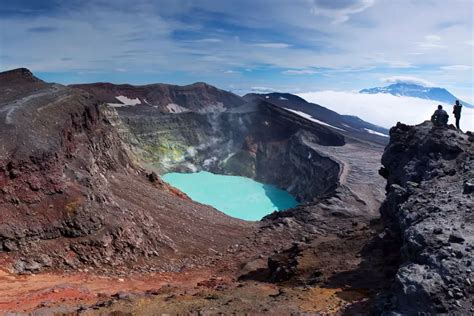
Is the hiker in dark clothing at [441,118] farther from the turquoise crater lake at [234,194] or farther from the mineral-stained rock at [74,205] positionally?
the turquoise crater lake at [234,194]

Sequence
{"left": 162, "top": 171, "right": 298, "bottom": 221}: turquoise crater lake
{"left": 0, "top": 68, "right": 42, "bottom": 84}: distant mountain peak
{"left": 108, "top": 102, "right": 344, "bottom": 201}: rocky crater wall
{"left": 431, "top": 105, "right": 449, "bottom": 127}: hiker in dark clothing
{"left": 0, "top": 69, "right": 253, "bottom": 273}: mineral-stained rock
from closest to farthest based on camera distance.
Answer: {"left": 0, "top": 69, "right": 253, "bottom": 273}: mineral-stained rock < {"left": 431, "top": 105, "right": 449, "bottom": 127}: hiker in dark clothing < {"left": 0, "top": 68, "right": 42, "bottom": 84}: distant mountain peak < {"left": 162, "top": 171, "right": 298, "bottom": 221}: turquoise crater lake < {"left": 108, "top": 102, "right": 344, "bottom": 201}: rocky crater wall

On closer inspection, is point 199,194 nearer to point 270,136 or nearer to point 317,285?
point 270,136

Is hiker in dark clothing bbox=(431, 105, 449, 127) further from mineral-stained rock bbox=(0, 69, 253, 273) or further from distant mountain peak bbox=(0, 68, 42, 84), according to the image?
distant mountain peak bbox=(0, 68, 42, 84)

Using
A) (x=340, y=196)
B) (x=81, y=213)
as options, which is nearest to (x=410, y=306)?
(x=81, y=213)

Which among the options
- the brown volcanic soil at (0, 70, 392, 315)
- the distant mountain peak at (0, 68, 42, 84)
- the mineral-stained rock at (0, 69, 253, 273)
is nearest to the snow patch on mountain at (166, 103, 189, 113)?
the distant mountain peak at (0, 68, 42, 84)

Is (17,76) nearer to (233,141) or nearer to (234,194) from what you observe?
(234,194)

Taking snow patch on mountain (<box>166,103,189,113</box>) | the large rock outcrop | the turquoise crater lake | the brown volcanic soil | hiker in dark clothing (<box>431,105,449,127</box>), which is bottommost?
the turquoise crater lake

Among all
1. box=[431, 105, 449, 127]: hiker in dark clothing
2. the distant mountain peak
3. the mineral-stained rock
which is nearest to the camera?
the mineral-stained rock
